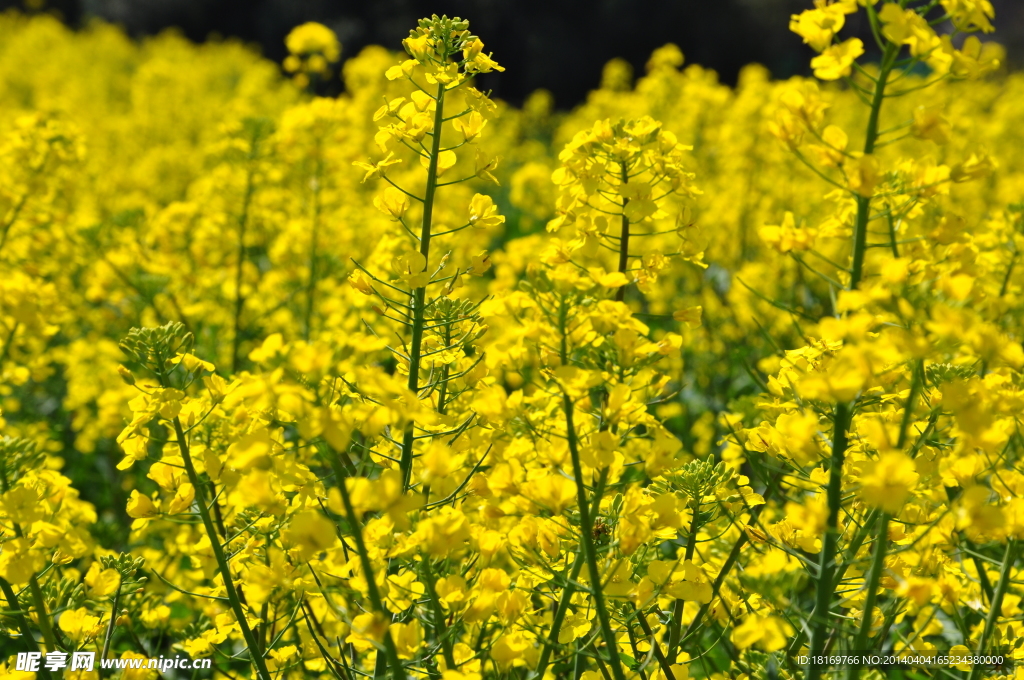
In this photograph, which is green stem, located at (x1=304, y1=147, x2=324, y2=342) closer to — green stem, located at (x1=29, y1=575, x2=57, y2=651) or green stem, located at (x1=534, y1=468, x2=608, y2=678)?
green stem, located at (x1=29, y1=575, x2=57, y2=651)

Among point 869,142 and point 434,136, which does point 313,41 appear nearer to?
point 434,136

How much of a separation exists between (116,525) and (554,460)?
113 inches

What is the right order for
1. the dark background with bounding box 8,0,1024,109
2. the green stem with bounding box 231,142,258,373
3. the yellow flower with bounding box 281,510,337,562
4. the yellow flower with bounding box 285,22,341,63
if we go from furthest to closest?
the dark background with bounding box 8,0,1024,109 < the yellow flower with bounding box 285,22,341,63 < the green stem with bounding box 231,142,258,373 < the yellow flower with bounding box 281,510,337,562

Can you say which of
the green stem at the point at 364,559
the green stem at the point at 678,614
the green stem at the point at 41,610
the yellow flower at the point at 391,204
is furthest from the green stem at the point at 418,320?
the green stem at the point at 41,610

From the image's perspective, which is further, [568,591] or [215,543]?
[215,543]

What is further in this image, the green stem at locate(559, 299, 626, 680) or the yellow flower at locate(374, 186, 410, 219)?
the yellow flower at locate(374, 186, 410, 219)

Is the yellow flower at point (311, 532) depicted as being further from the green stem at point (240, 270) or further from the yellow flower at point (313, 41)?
the yellow flower at point (313, 41)

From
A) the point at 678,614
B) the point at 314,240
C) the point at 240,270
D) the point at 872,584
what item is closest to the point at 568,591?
the point at 678,614

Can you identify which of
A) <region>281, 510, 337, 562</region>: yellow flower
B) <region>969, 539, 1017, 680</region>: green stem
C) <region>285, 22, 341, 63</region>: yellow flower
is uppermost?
<region>285, 22, 341, 63</region>: yellow flower

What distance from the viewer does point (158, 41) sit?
17.8 meters

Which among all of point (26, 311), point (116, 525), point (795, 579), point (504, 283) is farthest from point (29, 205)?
point (795, 579)

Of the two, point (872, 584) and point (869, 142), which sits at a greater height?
point (869, 142)

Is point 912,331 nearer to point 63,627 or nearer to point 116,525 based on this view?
point 63,627

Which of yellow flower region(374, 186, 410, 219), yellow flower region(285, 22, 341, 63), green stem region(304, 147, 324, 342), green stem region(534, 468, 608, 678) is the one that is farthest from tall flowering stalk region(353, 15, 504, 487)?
yellow flower region(285, 22, 341, 63)
